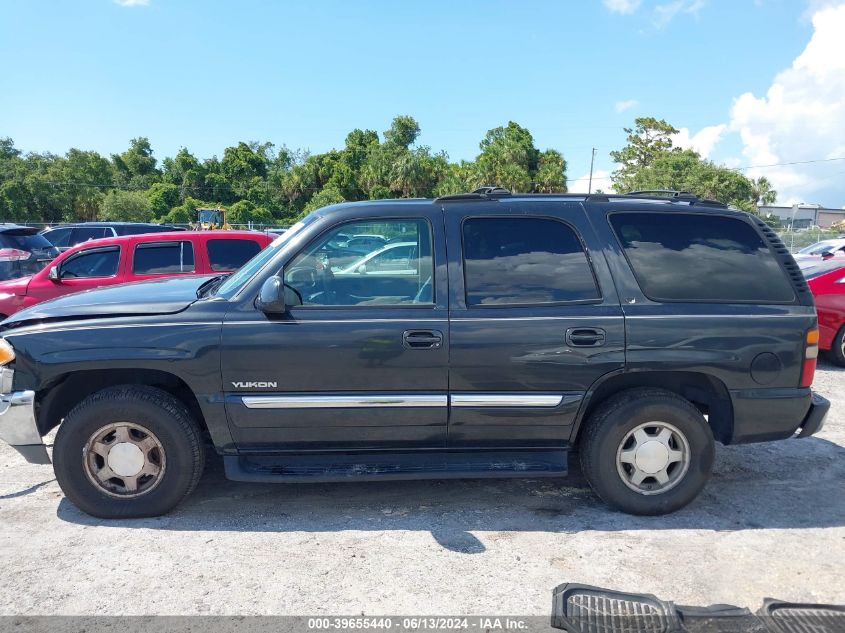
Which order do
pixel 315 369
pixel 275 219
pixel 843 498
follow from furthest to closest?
pixel 275 219
pixel 843 498
pixel 315 369

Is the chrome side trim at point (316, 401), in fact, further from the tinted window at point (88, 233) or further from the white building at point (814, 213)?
the white building at point (814, 213)

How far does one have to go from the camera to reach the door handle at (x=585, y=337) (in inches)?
143

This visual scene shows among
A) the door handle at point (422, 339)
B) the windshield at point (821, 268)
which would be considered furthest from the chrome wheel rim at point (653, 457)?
the windshield at point (821, 268)

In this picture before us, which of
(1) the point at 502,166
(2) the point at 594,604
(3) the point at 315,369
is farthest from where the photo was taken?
(1) the point at 502,166

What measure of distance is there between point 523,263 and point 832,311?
624 cm

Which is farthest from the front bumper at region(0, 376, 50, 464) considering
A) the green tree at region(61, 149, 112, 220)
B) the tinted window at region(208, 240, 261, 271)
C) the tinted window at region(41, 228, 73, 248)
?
the green tree at region(61, 149, 112, 220)

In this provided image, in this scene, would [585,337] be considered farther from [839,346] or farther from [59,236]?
[59,236]

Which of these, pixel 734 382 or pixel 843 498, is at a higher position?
pixel 734 382

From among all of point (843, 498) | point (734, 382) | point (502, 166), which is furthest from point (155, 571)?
point (502, 166)

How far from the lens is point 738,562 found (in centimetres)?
334

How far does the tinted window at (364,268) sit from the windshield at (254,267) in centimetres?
22

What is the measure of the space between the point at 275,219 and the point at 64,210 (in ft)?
59.8

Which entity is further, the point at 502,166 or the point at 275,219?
the point at 275,219

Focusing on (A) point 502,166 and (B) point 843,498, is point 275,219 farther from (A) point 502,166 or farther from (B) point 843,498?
(B) point 843,498
